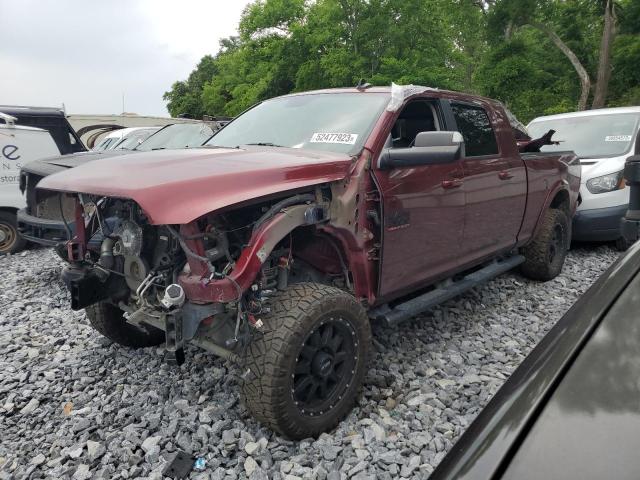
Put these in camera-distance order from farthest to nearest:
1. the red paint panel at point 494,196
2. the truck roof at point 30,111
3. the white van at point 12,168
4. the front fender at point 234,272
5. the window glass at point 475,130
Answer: the truck roof at point 30,111
the white van at point 12,168
the window glass at point 475,130
the red paint panel at point 494,196
the front fender at point 234,272

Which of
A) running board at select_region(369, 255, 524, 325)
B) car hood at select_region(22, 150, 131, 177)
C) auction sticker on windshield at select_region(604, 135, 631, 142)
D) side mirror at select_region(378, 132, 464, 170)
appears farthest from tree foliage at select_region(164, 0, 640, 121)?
side mirror at select_region(378, 132, 464, 170)

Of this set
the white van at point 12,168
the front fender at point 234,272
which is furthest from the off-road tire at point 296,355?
the white van at point 12,168

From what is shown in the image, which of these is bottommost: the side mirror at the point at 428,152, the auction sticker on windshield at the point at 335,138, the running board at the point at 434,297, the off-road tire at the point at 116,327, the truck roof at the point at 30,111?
the off-road tire at the point at 116,327

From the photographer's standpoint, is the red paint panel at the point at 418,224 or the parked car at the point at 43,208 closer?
the red paint panel at the point at 418,224

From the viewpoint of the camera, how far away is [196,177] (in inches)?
90.6

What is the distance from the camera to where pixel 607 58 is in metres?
19.2

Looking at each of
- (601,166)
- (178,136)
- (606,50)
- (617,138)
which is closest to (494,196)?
(601,166)

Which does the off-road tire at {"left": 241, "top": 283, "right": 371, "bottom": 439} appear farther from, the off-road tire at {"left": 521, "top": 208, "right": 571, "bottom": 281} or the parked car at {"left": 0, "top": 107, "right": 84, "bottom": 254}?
the parked car at {"left": 0, "top": 107, "right": 84, "bottom": 254}

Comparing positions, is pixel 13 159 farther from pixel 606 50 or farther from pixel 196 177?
pixel 606 50

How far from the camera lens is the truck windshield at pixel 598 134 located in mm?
6363

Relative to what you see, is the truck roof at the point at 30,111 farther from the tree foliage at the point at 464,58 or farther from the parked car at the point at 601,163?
the tree foliage at the point at 464,58

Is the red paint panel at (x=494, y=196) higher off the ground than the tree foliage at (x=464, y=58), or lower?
lower

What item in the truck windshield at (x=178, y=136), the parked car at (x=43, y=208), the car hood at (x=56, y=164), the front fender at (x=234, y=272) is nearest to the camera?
the front fender at (x=234, y=272)

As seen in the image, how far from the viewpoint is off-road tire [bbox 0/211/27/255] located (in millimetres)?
6844
